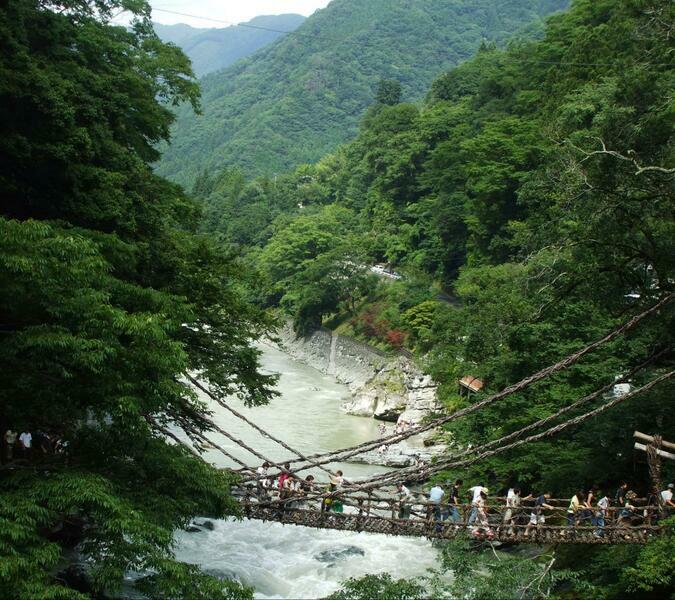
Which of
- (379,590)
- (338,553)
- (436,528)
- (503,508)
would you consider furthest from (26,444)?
(503,508)

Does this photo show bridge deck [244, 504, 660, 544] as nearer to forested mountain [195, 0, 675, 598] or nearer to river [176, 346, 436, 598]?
forested mountain [195, 0, 675, 598]

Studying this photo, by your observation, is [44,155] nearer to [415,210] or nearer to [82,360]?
[82,360]

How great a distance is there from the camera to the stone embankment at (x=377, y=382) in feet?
77.9

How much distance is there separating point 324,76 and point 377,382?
88.2 metres

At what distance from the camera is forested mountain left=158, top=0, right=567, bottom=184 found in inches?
3967

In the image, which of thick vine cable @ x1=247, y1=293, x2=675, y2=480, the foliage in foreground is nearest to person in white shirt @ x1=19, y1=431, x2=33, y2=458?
thick vine cable @ x1=247, y1=293, x2=675, y2=480

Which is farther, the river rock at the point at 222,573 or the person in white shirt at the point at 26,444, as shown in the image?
the river rock at the point at 222,573

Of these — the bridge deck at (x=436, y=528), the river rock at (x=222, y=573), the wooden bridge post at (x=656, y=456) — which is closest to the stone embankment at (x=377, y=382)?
the river rock at (x=222, y=573)

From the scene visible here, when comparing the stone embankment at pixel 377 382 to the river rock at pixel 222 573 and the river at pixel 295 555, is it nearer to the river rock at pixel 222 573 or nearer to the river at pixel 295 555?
the river at pixel 295 555

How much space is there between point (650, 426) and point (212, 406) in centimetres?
1913

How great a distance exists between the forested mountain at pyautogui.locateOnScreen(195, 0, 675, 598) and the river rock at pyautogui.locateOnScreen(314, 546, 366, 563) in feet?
7.38

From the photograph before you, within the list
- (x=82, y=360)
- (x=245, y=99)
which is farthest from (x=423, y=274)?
(x=245, y=99)

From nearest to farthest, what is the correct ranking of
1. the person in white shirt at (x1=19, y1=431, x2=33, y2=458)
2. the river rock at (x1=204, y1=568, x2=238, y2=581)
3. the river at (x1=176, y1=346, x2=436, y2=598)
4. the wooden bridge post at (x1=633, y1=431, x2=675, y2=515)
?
the wooden bridge post at (x1=633, y1=431, x2=675, y2=515) < the person in white shirt at (x1=19, y1=431, x2=33, y2=458) < the river rock at (x1=204, y1=568, x2=238, y2=581) < the river at (x1=176, y1=346, x2=436, y2=598)

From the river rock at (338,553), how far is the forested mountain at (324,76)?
80.1 m
